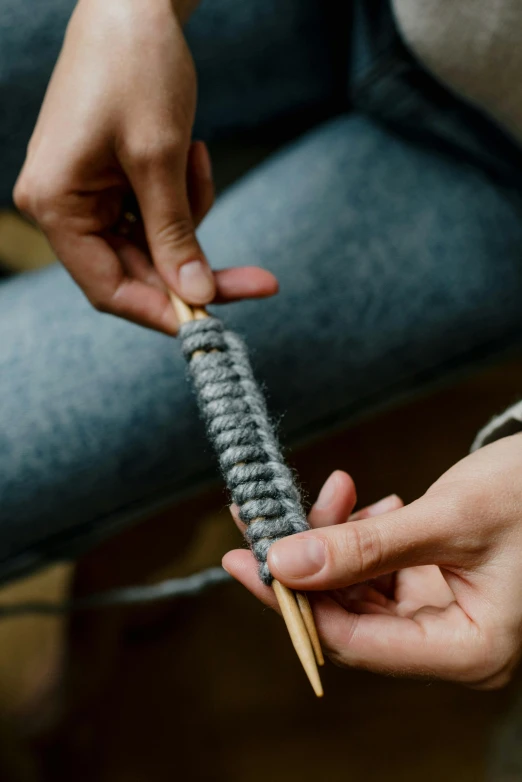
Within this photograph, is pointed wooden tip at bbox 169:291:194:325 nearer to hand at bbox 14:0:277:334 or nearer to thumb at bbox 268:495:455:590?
hand at bbox 14:0:277:334

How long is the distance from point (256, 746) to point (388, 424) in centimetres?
53

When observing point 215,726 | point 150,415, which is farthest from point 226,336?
point 215,726

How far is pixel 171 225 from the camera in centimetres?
51

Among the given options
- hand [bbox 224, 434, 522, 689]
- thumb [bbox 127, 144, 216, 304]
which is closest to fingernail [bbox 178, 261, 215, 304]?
thumb [bbox 127, 144, 216, 304]

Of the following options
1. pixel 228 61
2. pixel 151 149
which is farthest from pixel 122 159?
pixel 228 61

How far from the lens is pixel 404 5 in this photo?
0.52 m

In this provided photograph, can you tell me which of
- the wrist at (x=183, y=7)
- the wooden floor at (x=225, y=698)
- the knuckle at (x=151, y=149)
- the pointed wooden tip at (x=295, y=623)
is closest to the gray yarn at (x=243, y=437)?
the pointed wooden tip at (x=295, y=623)

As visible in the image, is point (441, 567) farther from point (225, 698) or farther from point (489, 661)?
point (225, 698)

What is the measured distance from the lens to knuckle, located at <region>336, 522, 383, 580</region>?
371 millimetres

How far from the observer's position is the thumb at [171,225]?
0.49m

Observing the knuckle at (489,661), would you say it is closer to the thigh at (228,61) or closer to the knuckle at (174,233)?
the knuckle at (174,233)

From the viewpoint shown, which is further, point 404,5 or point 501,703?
point 501,703

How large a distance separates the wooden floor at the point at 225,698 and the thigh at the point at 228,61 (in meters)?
0.46

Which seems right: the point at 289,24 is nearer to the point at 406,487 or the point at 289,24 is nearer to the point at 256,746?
the point at 406,487
